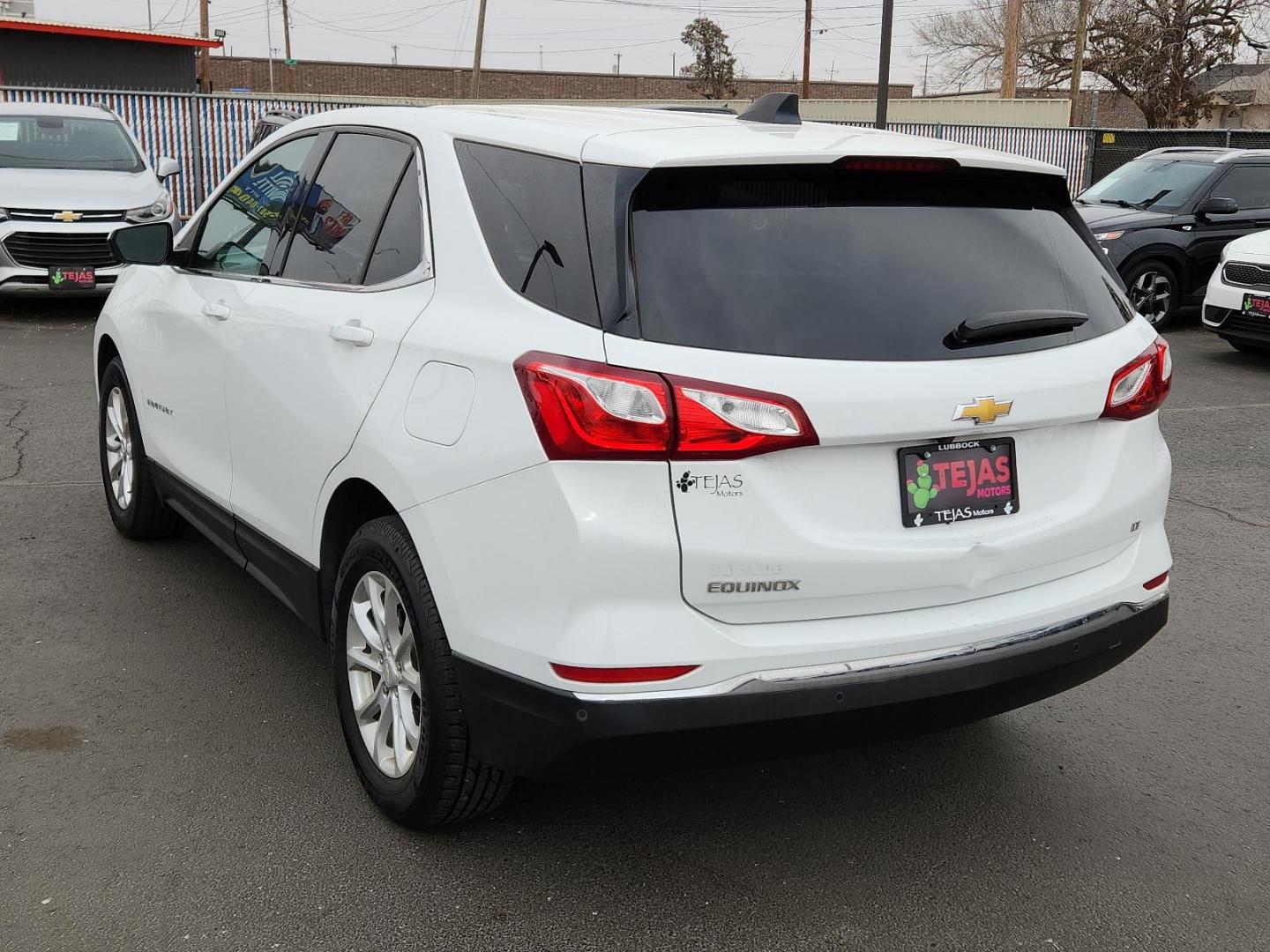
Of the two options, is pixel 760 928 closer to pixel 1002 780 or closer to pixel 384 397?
pixel 1002 780

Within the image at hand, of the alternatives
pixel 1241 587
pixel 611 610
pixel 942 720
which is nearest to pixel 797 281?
pixel 611 610

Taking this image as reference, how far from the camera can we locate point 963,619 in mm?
2846

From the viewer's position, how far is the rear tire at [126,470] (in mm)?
5293

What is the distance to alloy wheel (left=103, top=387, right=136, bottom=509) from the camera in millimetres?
5430

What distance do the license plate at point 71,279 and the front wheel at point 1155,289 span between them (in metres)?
9.73

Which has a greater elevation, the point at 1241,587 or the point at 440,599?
the point at 440,599

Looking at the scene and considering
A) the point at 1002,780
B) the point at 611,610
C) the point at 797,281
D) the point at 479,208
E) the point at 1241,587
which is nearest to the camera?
the point at 611,610

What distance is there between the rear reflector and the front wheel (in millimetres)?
11367

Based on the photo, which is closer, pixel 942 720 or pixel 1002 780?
pixel 942 720

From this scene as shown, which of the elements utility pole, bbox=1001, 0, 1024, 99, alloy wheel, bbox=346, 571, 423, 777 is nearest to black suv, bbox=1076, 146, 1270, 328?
alloy wheel, bbox=346, 571, 423, 777

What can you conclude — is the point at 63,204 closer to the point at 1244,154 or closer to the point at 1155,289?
the point at 1155,289

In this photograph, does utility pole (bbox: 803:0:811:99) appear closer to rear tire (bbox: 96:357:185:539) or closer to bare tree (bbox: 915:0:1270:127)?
bare tree (bbox: 915:0:1270:127)

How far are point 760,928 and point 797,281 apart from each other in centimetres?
143

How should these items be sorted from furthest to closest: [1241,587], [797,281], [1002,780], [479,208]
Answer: [1241,587] < [1002,780] < [479,208] < [797,281]
